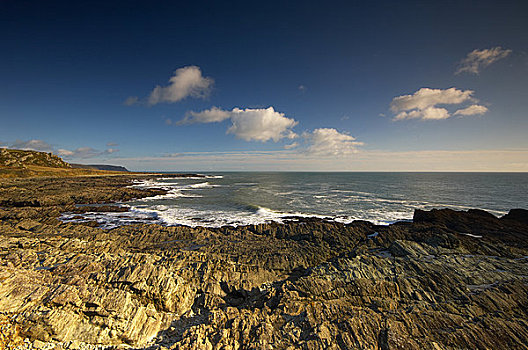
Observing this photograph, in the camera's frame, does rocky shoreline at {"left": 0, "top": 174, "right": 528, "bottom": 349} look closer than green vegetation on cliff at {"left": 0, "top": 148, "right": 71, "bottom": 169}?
Yes

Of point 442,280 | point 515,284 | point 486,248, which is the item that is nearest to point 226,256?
point 442,280

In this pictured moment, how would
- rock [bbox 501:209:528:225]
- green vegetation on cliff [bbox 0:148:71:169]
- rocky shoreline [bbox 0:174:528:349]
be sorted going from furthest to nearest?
green vegetation on cliff [bbox 0:148:71:169], rock [bbox 501:209:528:225], rocky shoreline [bbox 0:174:528:349]

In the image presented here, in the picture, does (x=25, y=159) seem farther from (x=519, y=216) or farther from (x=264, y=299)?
(x=519, y=216)

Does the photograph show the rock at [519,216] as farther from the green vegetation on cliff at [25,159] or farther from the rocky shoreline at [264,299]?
the green vegetation on cliff at [25,159]

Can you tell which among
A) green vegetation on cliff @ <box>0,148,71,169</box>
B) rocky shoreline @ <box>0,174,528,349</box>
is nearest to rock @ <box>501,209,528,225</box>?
rocky shoreline @ <box>0,174,528,349</box>

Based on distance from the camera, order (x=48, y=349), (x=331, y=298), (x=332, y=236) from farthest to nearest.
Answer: (x=332, y=236) < (x=331, y=298) < (x=48, y=349)

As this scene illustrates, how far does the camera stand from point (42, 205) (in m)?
34.5

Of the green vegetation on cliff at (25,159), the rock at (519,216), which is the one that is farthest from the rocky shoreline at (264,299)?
the green vegetation on cliff at (25,159)

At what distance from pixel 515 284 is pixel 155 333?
15.6m

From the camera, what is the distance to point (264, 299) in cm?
921

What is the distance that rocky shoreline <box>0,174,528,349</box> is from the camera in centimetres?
659

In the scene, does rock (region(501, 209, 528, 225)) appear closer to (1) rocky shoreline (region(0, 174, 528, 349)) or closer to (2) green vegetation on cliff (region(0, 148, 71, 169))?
(1) rocky shoreline (region(0, 174, 528, 349))

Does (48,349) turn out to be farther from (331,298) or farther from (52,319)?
(331,298)

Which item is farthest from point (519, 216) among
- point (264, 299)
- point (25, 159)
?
point (25, 159)
